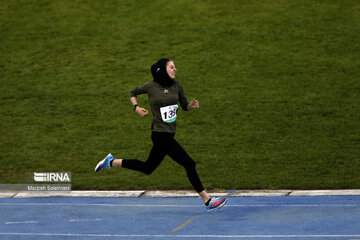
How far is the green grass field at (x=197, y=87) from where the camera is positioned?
36.6ft

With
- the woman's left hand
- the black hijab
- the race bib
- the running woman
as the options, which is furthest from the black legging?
the black hijab

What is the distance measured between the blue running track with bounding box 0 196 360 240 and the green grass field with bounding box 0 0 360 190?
3.97ft

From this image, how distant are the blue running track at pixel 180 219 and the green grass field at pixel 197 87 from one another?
1.21m

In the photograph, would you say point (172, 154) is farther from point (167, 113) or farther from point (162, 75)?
point (162, 75)

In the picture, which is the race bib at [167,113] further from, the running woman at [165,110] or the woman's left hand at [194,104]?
the woman's left hand at [194,104]

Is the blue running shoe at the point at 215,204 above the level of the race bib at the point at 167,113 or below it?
below

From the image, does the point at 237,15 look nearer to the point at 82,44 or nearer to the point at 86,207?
the point at 82,44

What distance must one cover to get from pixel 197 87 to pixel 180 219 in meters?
7.71

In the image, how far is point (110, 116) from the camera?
555 inches

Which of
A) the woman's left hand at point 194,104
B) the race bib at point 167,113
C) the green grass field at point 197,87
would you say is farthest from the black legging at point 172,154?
the green grass field at point 197,87

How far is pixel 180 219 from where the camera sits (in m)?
7.76

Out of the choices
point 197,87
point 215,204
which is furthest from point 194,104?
point 197,87

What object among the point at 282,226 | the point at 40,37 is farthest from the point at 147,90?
the point at 40,37

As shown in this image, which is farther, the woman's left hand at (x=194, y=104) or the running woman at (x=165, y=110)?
the woman's left hand at (x=194, y=104)
